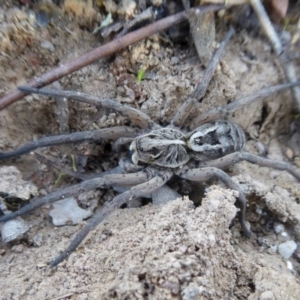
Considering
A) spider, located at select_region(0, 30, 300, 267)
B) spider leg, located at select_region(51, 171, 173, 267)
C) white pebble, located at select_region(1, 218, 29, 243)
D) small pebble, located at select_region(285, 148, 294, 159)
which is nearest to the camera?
spider leg, located at select_region(51, 171, 173, 267)

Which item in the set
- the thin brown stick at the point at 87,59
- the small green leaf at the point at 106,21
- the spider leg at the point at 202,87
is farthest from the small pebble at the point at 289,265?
the small green leaf at the point at 106,21

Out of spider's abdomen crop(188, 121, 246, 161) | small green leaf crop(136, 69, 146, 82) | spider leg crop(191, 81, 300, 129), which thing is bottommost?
spider's abdomen crop(188, 121, 246, 161)

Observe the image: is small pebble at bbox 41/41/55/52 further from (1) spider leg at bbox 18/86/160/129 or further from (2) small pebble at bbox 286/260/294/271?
(2) small pebble at bbox 286/260/294/271

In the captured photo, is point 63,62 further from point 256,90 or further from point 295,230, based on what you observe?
point 295,230

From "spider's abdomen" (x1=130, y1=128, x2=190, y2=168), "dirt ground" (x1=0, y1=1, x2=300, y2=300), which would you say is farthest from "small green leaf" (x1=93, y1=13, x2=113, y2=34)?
"spider's abdomen" (x1=130, y1=128, x2=190, y2=168)

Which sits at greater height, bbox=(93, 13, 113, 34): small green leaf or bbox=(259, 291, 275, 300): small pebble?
bbox=(93, 13, 113, 34): small green leaf

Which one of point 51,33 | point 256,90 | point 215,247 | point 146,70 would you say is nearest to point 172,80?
point 146,70
